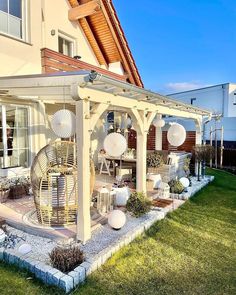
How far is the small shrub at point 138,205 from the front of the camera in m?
8.15

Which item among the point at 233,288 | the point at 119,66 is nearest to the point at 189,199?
the point at 233,288

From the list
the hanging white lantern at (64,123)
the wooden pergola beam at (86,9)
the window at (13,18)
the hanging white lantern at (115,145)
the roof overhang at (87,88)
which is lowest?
the hanging white lantern at (115,145)

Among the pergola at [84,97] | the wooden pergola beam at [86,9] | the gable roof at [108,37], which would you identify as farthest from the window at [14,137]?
the gable roof at [108,37]

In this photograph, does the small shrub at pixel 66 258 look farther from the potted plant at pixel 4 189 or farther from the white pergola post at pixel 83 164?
the potted plant at pixel 4 189

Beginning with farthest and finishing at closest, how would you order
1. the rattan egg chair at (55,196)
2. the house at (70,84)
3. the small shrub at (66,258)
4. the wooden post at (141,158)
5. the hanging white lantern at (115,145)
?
the wooden post at (141,158) < the hanging white lantern at (115,145) < the rattan egg chair at (55,196) < the house at (70,84) < the small shrub at (66,258)

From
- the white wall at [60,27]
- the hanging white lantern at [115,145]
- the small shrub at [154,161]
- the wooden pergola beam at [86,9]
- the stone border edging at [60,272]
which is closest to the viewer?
the stone border edging at [60,272]

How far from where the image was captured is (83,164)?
6141mm

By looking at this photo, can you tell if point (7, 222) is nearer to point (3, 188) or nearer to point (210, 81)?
point (3, 188)

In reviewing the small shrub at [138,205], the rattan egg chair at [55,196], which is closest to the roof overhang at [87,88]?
the rattan egg chair at [55,196]

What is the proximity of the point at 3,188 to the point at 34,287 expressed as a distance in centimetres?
535

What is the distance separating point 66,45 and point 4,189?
8588 mm

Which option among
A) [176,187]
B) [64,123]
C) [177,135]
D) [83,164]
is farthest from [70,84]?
[176,187]

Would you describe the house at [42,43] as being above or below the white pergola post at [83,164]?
above

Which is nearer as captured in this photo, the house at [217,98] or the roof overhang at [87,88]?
the roof overhang at [87,88]
